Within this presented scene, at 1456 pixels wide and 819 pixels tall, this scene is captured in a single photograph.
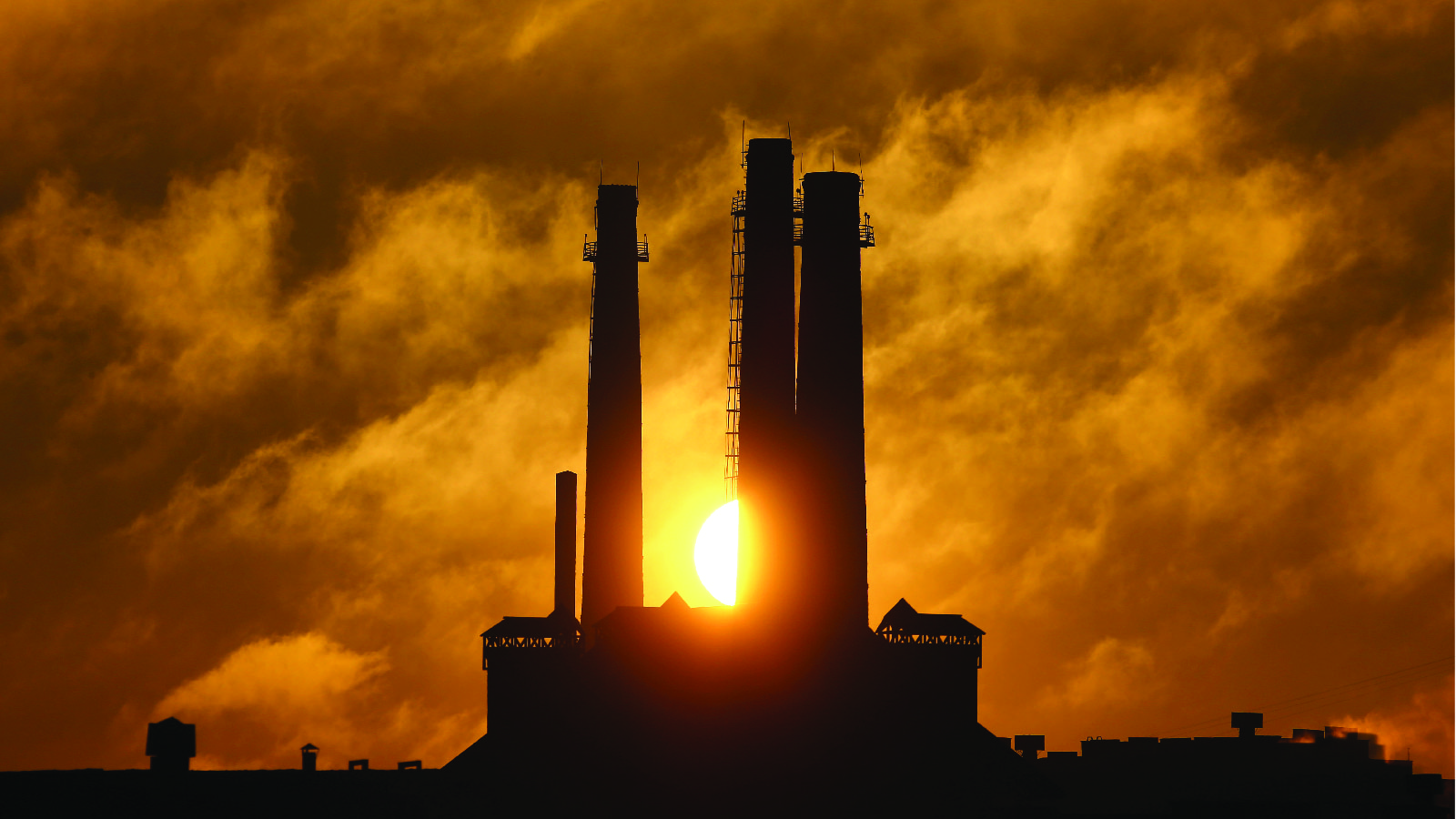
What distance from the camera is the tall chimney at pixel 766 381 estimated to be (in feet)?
144

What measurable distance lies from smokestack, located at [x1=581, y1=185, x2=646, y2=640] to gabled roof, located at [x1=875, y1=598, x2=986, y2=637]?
979cm

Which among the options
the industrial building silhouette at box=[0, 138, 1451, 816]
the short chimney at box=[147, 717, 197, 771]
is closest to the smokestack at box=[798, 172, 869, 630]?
the industrial building silhouette at box=[0, 138, 1451, 816]

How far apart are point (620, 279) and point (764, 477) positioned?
47.4 ft

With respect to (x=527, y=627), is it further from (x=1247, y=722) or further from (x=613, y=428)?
(x=1247, y=722)

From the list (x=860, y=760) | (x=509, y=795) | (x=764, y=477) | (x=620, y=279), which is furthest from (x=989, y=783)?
(x=620, y=279)

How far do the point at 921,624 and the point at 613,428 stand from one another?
1307cm

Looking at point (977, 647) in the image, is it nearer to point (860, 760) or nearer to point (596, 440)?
point (860, 760)

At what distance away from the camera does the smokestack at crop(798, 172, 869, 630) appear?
1720 inches

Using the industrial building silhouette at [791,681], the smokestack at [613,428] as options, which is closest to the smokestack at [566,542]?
the smokestack at [613,428]

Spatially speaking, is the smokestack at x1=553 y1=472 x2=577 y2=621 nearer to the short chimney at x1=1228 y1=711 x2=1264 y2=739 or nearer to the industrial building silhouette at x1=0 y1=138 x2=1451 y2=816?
the industrial building silhouette at x1=0 y1=138 x2=1451 y2=816

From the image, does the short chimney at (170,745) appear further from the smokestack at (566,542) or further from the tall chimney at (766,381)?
the smokestack at (566,542)

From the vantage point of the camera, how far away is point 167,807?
113 ft

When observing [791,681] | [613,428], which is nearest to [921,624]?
[791,681]

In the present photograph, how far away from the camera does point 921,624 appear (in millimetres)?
50031
